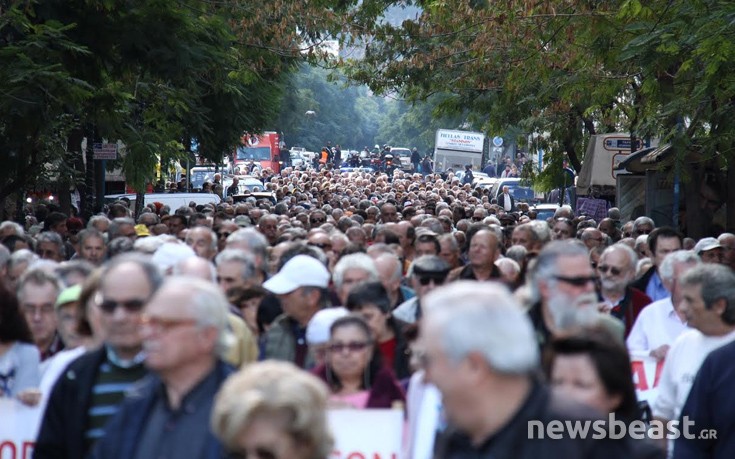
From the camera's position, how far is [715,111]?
15391mm

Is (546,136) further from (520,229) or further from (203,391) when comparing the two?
(203,391)

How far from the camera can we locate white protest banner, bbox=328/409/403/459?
6.16 m

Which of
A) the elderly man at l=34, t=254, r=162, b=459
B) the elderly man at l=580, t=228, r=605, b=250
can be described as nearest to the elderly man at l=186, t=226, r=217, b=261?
the elderly man at l=580, t=228, r=605, b=250

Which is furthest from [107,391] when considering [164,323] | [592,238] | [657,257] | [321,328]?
[592,238]

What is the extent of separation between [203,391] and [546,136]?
92.0 ft

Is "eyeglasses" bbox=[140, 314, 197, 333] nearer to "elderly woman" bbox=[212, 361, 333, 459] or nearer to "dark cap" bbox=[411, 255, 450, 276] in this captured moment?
"elderly woman" bbox=[212, 361, 333, 459]

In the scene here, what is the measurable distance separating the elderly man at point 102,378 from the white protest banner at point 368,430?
1076 millimetres

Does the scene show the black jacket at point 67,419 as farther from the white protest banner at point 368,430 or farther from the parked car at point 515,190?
the parked car at point 515,190

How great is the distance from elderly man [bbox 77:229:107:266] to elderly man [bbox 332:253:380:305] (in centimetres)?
416

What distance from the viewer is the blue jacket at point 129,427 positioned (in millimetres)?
4770

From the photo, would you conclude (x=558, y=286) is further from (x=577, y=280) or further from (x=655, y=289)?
(x=655, y=289)

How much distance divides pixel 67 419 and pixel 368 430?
4.62 ft

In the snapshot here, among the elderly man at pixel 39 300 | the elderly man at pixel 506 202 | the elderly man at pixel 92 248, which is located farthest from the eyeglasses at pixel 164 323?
the elderly man at pixel 506 202

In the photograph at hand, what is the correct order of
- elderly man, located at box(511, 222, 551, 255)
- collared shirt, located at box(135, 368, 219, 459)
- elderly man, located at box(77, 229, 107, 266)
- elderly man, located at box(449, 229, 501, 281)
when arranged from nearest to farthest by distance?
collared shirt, located at box(135, 368, 219, 459), elderly man, located at box(449, 229, 501, 281), elderly man, located at box(77, 229, 107, 266), elderly man, located at box(511, 222, 551, 255)
